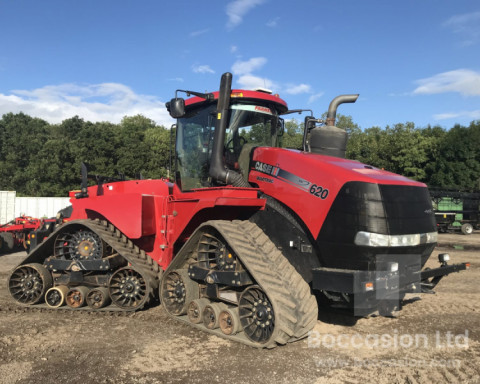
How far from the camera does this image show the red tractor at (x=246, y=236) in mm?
4625

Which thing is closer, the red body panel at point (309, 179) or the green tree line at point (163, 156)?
the red body panel at point (309, 179)

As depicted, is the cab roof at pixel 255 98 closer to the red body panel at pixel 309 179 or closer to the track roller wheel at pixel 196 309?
the red body panel at pixel 309 179

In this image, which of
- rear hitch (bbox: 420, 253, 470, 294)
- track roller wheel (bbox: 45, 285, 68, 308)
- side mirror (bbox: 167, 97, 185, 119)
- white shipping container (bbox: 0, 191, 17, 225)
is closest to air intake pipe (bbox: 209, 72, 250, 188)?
side mirror (bbox: 167, 97, 185, 119)

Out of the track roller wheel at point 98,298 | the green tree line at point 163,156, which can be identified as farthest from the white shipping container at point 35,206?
the track roller wheel at point 98,298

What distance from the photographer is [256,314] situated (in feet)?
16.1

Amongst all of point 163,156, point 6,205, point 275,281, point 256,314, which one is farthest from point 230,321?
point 163,156

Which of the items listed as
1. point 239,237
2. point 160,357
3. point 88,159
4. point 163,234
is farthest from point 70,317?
point 88,159

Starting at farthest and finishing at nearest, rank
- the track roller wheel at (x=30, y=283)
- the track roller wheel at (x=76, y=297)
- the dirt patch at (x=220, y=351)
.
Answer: the track roller wheel at (x=30, y=283) < the track roller wheel at (x=76, y=297) < the dirt patch at (x=220, y=351)

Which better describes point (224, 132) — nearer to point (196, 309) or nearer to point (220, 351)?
point (196, 309)

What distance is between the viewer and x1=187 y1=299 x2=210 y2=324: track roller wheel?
5.60 m

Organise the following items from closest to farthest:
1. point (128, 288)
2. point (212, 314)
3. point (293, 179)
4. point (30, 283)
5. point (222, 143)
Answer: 1. point (293, 179)
2. point (212, 314)
3. point (222, 143)
4. point (128, 288)
5. point (30, 283)

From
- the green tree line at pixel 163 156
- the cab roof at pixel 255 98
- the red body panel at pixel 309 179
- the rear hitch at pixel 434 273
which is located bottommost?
the rear hitch at pixel 434 273

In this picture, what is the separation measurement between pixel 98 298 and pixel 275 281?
3386 millimetres

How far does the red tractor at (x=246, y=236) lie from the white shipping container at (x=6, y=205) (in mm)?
14682
